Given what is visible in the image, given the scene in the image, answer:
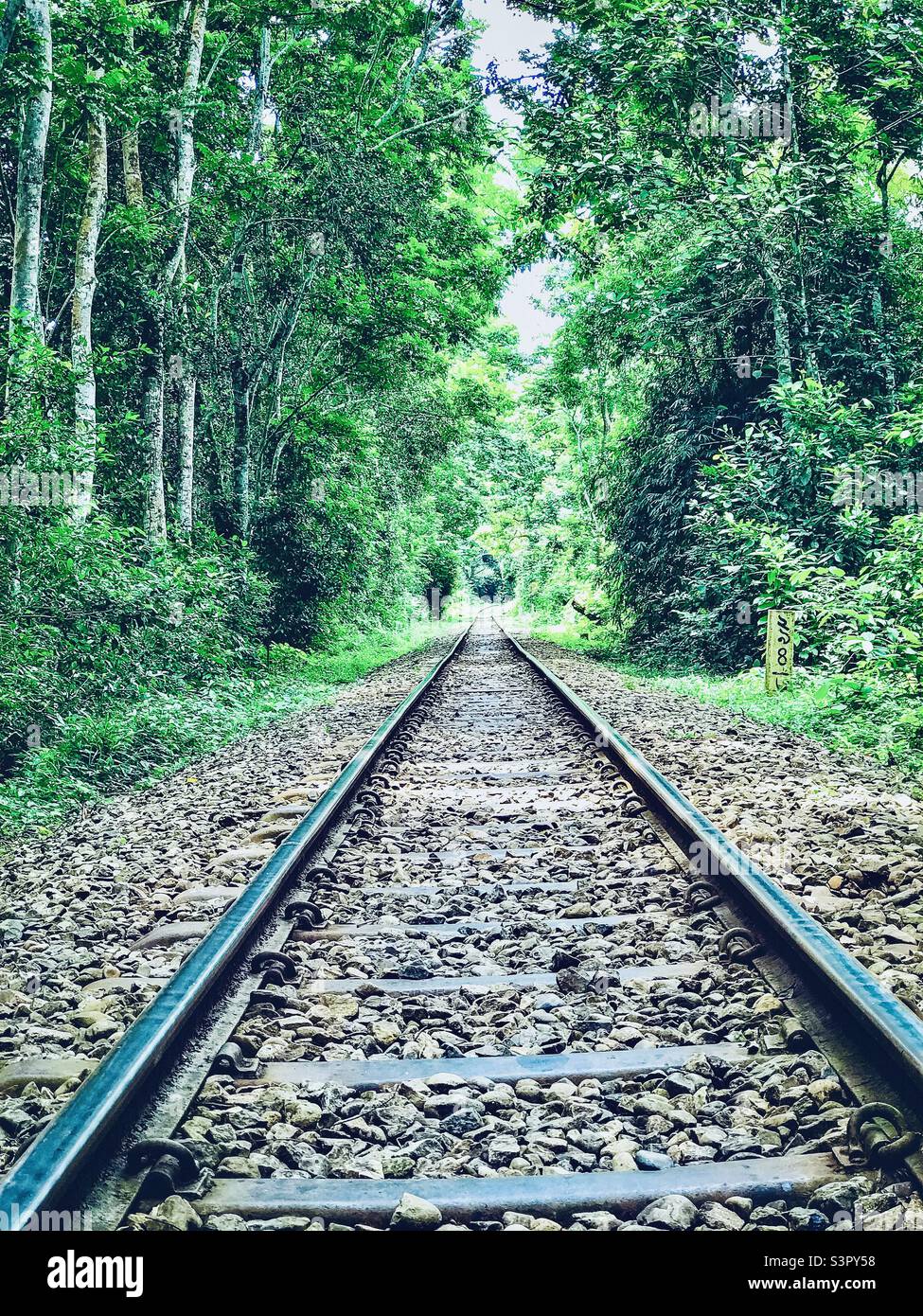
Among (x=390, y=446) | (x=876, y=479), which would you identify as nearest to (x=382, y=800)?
(x=876, y=479)

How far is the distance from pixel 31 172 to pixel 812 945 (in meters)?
8.75

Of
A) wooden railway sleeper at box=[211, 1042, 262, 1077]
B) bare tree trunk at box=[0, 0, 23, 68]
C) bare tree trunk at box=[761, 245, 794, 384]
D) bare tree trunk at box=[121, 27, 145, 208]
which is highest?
bare tree trunk at box=[121, 27, 145, 208]

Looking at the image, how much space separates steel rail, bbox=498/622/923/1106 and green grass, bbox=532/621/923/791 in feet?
6.90

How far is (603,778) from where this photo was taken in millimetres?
6133

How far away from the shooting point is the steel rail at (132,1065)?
1.77 meters

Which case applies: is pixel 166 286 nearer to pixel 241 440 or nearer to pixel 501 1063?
pixel 241 440
